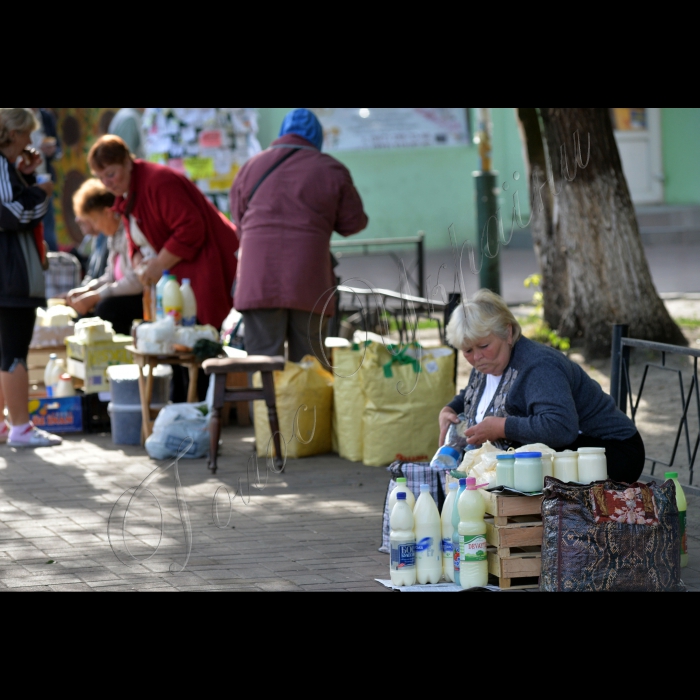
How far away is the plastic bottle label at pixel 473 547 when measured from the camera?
3973 millimetres

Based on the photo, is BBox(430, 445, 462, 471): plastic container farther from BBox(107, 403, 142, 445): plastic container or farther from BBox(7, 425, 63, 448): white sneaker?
BBox(7, 425, 63, 448): white sneaker

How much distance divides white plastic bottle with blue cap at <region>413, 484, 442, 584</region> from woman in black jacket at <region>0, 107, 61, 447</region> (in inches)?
137

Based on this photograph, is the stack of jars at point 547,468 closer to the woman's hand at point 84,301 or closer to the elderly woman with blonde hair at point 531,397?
the elderly woman with blonde hair at point 531,397

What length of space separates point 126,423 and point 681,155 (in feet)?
42.7

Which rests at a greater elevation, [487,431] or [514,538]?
[487,431]

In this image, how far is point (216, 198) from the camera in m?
11.6

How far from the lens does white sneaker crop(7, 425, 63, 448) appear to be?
23.2 ft

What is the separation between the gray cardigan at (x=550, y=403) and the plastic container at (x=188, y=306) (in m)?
2.88

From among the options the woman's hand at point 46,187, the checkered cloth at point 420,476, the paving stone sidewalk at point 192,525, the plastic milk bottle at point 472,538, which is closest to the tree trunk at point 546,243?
the paving stone sidewalk at point 192,525

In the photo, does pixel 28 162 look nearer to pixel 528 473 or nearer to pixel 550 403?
pixel 550 403

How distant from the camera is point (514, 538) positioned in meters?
3.96

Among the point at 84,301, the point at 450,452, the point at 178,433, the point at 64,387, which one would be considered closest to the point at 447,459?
the point at 450,452
